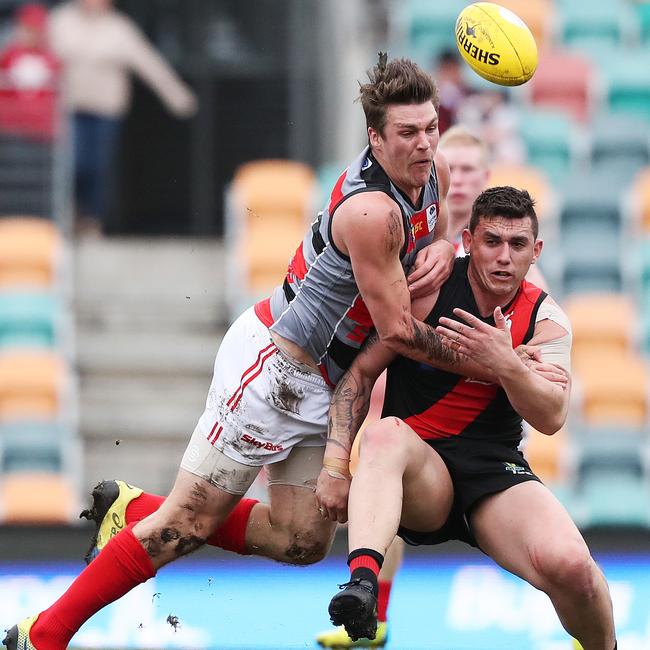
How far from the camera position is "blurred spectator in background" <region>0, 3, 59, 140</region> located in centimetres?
1110

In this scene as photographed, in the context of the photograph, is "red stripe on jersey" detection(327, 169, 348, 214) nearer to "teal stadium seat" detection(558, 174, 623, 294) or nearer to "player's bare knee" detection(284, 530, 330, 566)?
"player's bare knee" detection(284, 530, 330, 566)

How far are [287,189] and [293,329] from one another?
5300 millimetres

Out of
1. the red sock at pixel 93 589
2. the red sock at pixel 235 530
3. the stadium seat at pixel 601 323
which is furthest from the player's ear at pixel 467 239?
the stadium seat at pixel 601 323

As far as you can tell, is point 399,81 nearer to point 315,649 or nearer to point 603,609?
point 603,609

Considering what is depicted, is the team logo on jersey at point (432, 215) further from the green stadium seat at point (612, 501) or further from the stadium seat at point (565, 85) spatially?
the stadium seat at point (565, 85)

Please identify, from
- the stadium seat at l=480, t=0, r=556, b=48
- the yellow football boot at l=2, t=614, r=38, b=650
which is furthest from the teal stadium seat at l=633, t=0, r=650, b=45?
the yellow football boot at l=2, t=614, r=38, b=650

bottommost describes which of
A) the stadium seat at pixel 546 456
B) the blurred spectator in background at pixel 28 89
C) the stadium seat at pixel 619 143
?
the stadium seat at pixel 546 456

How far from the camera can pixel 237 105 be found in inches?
504

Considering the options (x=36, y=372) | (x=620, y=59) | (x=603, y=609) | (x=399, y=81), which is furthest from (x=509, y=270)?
(x=620, y=59)

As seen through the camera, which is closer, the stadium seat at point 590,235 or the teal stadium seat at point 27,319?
the teal stadium seat at point 27,319

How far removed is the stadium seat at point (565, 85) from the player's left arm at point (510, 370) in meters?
6.88

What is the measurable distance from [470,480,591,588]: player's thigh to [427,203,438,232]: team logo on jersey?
1.00 meters

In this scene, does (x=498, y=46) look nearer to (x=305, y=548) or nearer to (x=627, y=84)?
(x=305, y=548)

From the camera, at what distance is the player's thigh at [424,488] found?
5.63 metres
